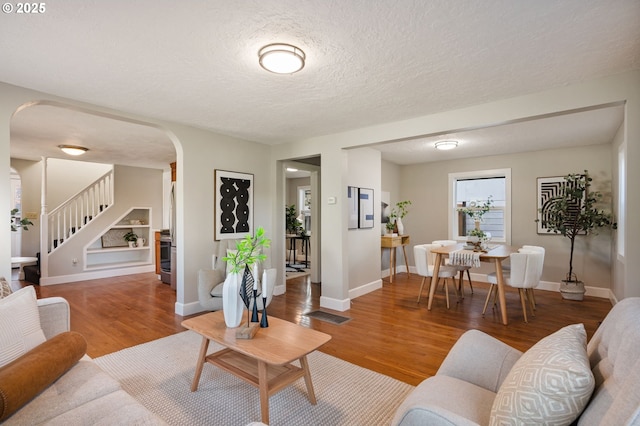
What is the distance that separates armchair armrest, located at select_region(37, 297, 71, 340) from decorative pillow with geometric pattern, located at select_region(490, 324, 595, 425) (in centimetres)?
241

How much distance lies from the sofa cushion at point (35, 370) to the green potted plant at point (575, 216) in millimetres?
5856

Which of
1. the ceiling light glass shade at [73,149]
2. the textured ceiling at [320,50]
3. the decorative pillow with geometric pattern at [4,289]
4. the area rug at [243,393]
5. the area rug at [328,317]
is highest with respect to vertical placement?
the textured ceiling at [320,50]

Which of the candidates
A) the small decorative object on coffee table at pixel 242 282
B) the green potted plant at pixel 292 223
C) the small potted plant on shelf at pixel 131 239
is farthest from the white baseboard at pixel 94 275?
the small decorative object on coffee table at pixel 242 282

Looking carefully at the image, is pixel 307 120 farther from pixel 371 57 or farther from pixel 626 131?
pixel 626 131

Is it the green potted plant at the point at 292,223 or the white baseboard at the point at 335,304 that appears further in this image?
the green potted plant at the point at 292,223

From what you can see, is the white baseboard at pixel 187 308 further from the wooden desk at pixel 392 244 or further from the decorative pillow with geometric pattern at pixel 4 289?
the wooden desk at pixel 392 244

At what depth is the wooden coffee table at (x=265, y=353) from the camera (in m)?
1.84

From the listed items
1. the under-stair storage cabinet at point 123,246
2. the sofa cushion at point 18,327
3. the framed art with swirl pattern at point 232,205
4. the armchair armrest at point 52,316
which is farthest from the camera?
the under-stair storage cabinet at point 123,246

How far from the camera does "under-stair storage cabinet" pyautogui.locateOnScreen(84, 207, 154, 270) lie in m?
6.68

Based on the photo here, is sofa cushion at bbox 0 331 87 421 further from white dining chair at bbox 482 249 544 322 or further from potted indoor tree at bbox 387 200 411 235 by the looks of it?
potted indoor tree at bbox 387 200 411 235

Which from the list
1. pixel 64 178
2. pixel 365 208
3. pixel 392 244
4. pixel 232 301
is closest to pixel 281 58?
pixel 232 301

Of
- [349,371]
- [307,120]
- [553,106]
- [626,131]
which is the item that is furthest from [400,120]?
[349,371]

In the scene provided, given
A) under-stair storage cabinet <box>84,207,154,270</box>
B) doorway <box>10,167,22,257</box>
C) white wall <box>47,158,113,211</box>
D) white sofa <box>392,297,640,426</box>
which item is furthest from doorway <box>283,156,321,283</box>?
doorway <box>10,167,22,257</box>

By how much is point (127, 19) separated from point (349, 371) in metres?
2.80
